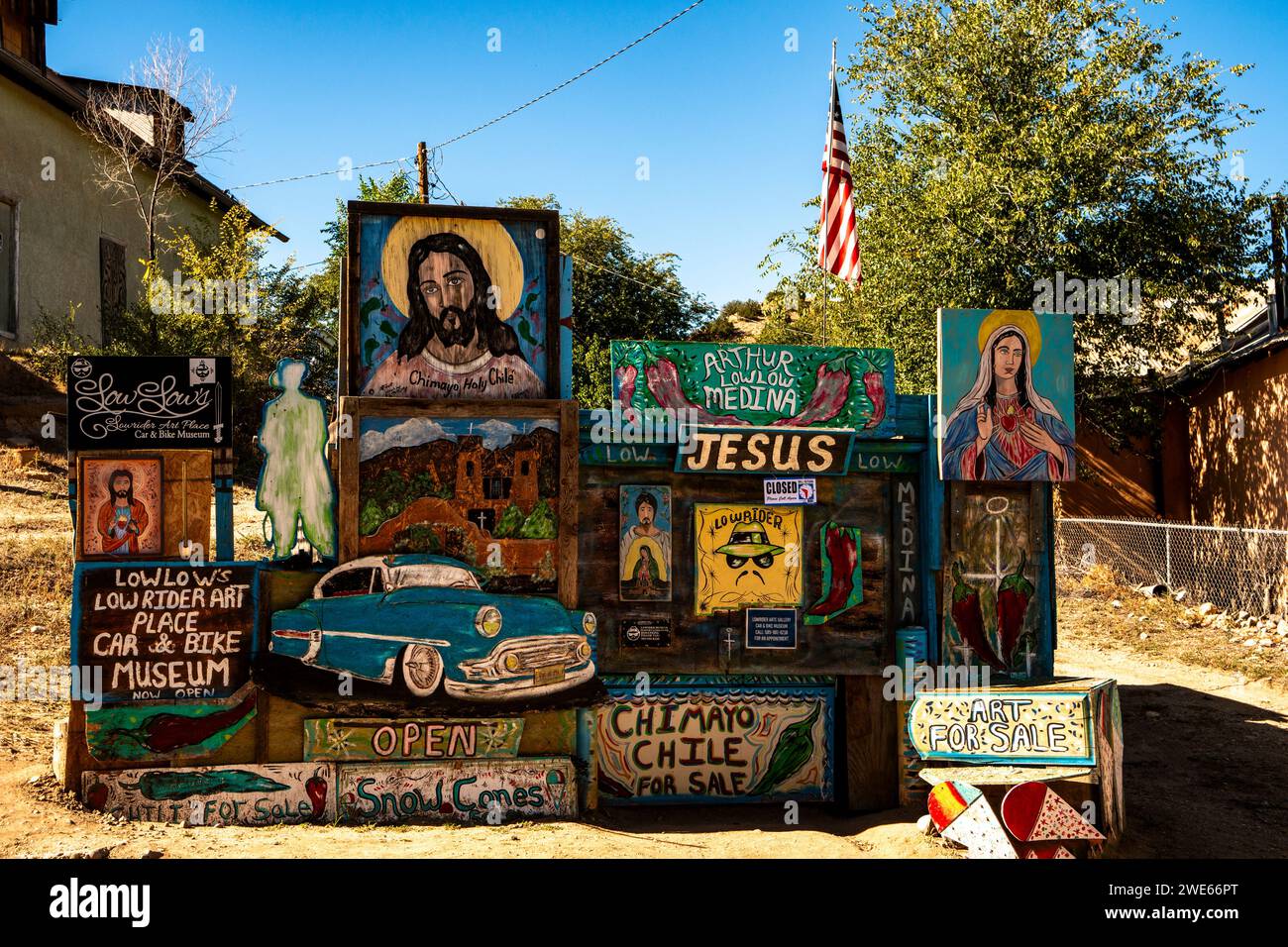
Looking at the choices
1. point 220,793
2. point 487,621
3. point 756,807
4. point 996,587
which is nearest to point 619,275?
point 996,587

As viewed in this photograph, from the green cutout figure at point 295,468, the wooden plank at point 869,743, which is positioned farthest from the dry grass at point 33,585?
the wooden plank at point 869,743

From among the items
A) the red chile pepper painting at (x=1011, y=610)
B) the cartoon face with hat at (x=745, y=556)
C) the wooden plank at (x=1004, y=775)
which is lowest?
the wooden plank at (x=1004, y=775)

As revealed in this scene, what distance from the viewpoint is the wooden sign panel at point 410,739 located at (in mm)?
8297

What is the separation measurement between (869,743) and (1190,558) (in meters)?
12.9

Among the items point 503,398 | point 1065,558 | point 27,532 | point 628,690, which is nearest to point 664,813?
point 628,690

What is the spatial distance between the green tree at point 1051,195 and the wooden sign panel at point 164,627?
15.9 m

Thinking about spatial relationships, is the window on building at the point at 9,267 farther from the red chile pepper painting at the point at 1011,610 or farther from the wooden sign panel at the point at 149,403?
the red chile pepper painting at the point at 1011,610

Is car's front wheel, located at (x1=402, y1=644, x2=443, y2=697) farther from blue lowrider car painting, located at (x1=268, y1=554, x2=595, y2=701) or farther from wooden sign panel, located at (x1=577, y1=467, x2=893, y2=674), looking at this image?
wooden sign panel, located at (x1=577, y1=467, x2=893, y2=674)

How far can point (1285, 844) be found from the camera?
28.2 ft

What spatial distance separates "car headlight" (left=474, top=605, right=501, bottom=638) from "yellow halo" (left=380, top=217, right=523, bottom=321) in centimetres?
238

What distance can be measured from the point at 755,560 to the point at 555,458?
6.99ft

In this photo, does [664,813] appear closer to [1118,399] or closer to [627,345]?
[627,345]

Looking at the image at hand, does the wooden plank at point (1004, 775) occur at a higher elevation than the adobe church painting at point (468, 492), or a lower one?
lower

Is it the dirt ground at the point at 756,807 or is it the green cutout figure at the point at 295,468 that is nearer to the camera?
the dirt ground at the point at 756,807
